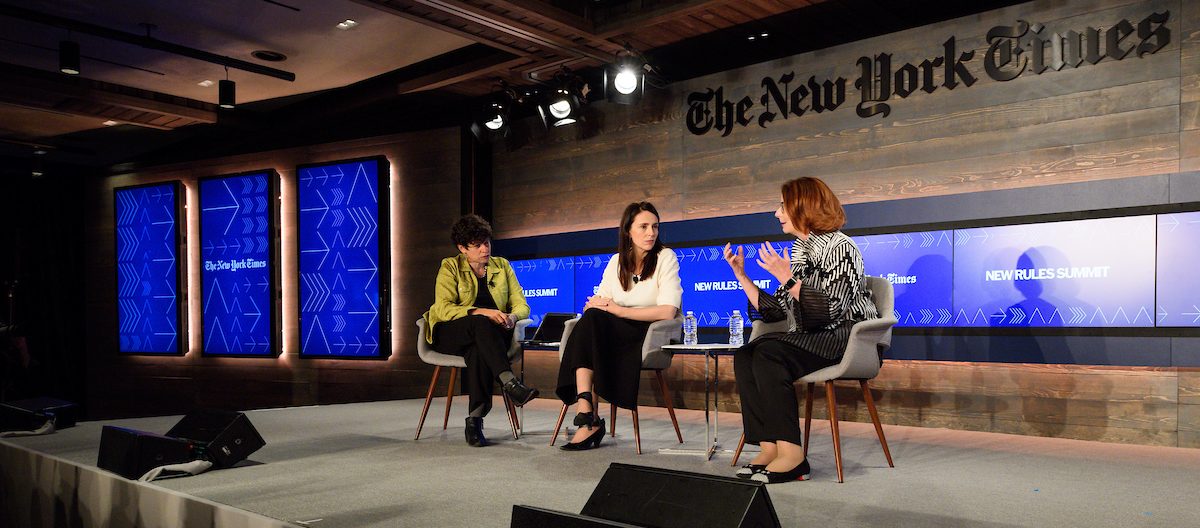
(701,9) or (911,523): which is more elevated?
(701,9)

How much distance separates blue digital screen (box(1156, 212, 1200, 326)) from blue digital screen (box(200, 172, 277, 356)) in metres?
7.48

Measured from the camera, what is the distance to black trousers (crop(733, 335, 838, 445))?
10.1ft

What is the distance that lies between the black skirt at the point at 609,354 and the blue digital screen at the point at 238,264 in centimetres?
545

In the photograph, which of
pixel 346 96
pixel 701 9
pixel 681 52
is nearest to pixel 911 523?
pixel 701 9

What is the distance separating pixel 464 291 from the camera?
4527 mm

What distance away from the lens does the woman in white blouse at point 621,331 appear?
3.92 metres

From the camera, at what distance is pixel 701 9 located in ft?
17.1

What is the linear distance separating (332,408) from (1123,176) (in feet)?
18.0

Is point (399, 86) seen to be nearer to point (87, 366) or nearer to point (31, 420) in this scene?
point (31, 420)

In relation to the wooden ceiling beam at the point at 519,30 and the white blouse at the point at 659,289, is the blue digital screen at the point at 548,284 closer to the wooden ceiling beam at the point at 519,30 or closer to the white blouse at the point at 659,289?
the wooden ceiling beam at the point at 519,30

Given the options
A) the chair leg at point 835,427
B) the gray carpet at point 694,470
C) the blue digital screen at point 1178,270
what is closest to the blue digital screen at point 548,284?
the gray carpet at point 694,470

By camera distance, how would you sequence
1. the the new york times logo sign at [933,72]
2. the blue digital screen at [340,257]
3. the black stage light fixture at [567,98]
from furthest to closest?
1. the blue digital screen at [340,257]
2. the black stage light fixture at [567,98]
3. the the new york times logo sign at [933,72]

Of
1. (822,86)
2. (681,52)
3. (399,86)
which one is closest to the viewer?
(822,86)

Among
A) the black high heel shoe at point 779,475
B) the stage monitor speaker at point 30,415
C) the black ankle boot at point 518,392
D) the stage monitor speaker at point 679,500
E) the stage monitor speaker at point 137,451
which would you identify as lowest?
the stage monitor speaker at point 30,415
